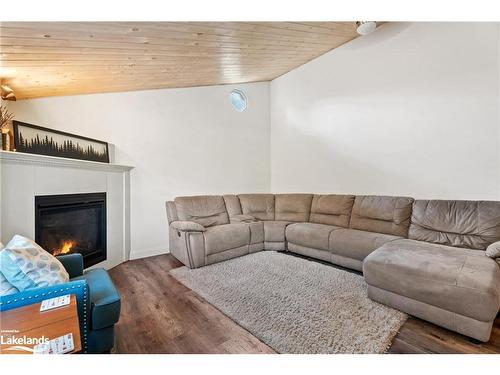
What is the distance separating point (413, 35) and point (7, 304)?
14.5ft

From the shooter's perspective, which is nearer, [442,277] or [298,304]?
A: [442,277]

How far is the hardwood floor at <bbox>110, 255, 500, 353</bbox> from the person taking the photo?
5.08ft

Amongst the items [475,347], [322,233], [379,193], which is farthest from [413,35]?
[475,347]

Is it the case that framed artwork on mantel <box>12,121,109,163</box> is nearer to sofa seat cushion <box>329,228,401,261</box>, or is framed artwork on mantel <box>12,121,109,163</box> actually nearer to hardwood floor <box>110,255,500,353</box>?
hardwood floor <box>110,255,500,353</box>

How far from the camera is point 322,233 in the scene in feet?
10.1

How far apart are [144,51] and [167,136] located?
63.4 inches

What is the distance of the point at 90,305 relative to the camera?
1396 mm

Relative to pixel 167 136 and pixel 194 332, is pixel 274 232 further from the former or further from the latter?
pixel 167 136

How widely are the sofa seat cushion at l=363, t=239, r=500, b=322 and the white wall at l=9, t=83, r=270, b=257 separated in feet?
9.91

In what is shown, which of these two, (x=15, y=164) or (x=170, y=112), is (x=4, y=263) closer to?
(x=15, y=164)

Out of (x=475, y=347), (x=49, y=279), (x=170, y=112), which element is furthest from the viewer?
(x=170, y=112)

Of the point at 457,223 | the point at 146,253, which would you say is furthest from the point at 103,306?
the point at 457,223

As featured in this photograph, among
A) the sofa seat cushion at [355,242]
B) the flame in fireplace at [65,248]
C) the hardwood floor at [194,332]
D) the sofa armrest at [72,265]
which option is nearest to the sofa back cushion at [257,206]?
the sofa seat cushion at [355,242]

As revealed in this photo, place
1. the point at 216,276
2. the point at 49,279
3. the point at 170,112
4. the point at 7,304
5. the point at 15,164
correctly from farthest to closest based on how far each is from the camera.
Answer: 1. the point at 170,112
2. the point at 216,276
3. the point at 15,164
4. the point at 49,279
5. the point at 7,304
